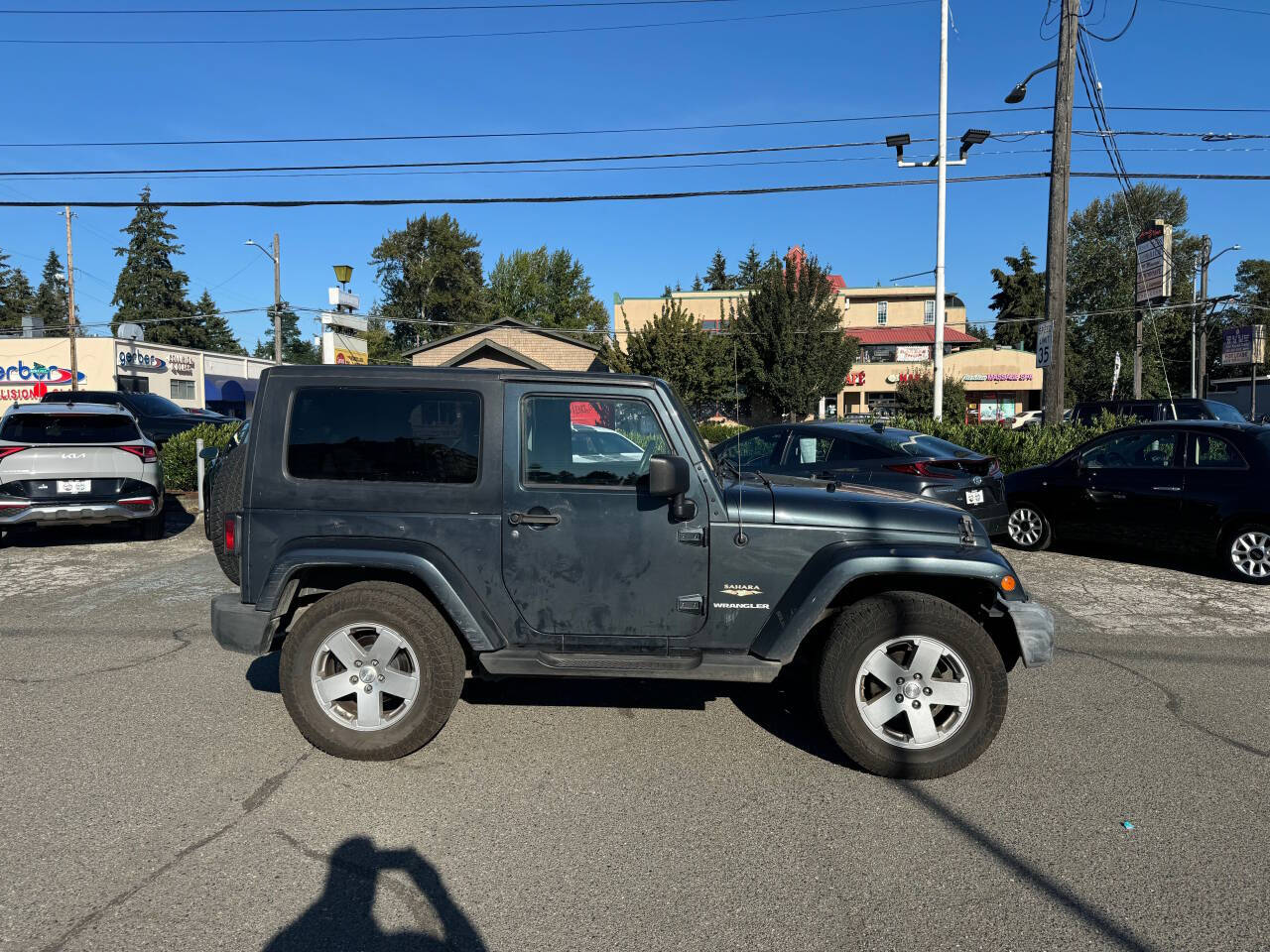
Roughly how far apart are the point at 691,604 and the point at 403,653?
1409 millimetres

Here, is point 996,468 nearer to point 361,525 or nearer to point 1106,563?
point 1106,563

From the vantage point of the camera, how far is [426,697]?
4.11 metres

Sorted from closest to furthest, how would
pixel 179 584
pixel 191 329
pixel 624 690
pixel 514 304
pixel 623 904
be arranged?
pixel 623 904
pixel 624 690
pixel 179 584
pixel 514 304
pixel 191 329

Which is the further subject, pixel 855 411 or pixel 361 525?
pixel 855 411

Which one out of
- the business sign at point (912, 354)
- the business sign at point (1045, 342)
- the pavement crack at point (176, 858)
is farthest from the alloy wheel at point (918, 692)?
the business sign at point (912, 354)

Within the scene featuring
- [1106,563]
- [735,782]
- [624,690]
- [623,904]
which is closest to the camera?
[623,904]

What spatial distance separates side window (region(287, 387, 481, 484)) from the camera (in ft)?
13.8

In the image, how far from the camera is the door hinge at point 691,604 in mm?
4117

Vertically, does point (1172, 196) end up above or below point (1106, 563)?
above

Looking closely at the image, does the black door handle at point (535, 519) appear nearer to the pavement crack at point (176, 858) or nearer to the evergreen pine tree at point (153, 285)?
the pavement crack at point (176, 858)

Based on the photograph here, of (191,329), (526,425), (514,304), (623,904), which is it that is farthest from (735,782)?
(191,329)

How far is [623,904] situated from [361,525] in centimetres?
213

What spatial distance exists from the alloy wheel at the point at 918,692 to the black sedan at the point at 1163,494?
626 cm

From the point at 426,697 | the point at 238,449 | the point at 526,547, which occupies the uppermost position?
the point at 238,449
